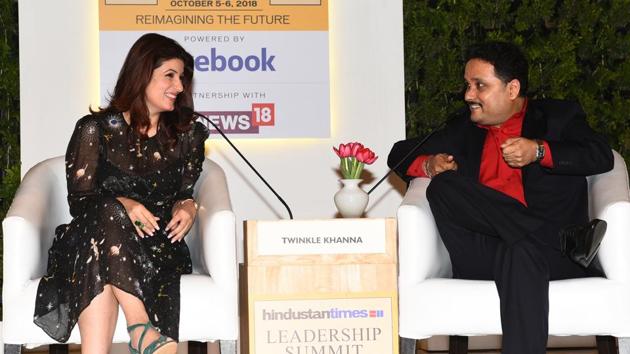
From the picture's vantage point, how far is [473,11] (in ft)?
16.8

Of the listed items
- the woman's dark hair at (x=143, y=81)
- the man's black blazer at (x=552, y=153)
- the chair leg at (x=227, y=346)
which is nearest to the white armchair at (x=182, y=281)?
the chair leg at (x=227, y=346)

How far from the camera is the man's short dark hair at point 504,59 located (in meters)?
3.81

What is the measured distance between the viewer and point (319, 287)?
3.47m

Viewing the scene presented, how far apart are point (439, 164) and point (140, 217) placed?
1063 millimetres

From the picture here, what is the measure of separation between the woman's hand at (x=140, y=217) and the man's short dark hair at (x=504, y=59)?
132cm

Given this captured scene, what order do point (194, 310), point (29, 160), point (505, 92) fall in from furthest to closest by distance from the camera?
point (29, 160) < point (505, 92) < point (194, 310)

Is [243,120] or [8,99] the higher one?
[8,99]

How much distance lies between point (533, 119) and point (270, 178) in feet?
4.80

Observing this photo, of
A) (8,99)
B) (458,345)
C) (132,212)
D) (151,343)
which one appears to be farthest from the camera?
(8,99)

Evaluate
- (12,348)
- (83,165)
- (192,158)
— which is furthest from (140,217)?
(12,348)

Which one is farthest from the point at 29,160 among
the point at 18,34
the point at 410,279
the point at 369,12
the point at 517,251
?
the point at 517,251

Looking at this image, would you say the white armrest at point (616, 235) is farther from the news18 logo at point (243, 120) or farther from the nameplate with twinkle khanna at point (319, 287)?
the news18 logo at point (243, 120)

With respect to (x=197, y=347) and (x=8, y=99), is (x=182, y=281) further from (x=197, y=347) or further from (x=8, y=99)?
(x=8, y=99)

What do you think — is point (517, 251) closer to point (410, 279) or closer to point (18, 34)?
point (410, 279)
